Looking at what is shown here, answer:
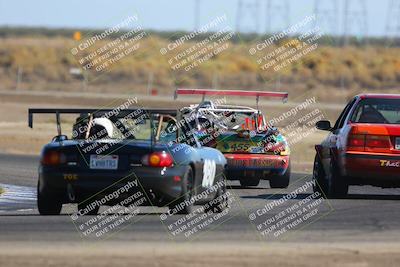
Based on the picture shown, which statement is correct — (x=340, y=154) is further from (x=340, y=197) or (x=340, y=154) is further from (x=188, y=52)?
(x=188, y=52)

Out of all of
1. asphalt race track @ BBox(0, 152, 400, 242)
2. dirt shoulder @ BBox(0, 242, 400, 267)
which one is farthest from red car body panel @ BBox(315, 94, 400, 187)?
dirt shoulder @ BBox(0, 242, 400, 267)

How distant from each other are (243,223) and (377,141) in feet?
13.6

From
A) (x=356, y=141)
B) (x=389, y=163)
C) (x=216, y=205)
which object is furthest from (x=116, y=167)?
(x=389, y=163)

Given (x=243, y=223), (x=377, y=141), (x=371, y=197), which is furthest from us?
(x=371, y=197)

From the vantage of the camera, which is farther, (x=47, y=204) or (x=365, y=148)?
(x=365, y=148)

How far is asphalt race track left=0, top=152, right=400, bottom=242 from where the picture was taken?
1349 cm

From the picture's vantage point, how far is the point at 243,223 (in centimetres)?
1516

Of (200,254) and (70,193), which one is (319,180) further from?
(200,254)

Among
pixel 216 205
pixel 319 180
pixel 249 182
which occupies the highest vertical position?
pixel 216 205

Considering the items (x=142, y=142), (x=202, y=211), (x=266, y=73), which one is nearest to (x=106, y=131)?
(x=142, y=142)

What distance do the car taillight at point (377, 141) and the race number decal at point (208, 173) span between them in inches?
102

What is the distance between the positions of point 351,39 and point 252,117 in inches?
5258

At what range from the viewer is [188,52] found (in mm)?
94500

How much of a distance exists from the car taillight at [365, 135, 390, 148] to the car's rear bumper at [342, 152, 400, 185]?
0.12 m
